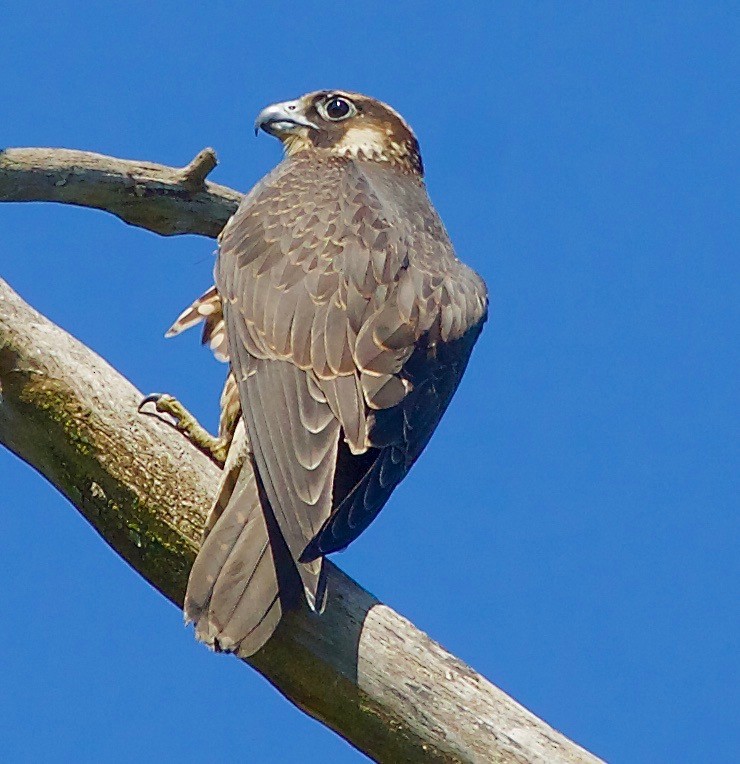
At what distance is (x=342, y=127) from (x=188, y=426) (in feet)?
5.50

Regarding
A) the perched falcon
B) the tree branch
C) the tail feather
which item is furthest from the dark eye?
the tail feather

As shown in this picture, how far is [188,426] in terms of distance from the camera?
355 centimetres

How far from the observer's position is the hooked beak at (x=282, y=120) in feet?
15.7

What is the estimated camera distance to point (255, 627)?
3.02m

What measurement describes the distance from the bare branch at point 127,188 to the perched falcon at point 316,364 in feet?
0.93

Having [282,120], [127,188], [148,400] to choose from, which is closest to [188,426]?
[148,400]

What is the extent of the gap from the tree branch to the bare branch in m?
0.65

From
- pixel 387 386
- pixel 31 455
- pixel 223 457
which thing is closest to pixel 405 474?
pixel 387 386

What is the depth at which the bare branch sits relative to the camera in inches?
164

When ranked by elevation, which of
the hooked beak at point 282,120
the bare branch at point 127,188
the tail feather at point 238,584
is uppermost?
the hooked beak at point 282,120

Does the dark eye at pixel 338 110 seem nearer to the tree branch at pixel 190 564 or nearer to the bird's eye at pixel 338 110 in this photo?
the bird's eye at pixel 338 110

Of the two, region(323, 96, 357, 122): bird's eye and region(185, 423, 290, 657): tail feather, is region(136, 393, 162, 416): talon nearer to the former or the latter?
region(185, 423, 290, 657): tail feather

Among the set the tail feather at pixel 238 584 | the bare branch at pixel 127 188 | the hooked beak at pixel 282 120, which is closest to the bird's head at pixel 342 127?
the hooked beak at pixel 282 120

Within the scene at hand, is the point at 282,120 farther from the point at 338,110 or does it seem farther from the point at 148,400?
the point at 148,400
